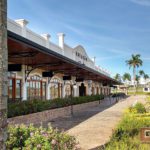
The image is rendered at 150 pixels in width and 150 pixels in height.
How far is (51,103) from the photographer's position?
19.0 meters

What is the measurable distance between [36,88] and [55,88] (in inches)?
186

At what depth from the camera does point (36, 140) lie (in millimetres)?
4828

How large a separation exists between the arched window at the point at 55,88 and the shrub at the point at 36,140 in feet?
66.5

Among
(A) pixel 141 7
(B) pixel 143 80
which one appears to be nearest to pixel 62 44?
(A) pixel 141 7

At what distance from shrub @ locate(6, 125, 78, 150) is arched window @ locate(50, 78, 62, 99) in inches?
798

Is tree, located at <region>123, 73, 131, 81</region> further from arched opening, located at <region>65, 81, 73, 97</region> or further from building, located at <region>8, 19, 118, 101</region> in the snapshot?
arched opening, located at <region>65, 81, 73, 97</region>

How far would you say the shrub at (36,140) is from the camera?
4760 mm

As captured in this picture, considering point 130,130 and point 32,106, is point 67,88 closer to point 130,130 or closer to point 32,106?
point 32,106

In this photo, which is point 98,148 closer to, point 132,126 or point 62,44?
point 132,126

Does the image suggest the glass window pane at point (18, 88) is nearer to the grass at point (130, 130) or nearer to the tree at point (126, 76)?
the grass at point (130, 130)

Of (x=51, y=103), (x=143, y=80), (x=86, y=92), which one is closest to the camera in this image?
(x=51, y=103)

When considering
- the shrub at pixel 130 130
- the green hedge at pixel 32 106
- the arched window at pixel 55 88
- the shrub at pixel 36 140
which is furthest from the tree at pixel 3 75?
the arched window at pixel 55 88

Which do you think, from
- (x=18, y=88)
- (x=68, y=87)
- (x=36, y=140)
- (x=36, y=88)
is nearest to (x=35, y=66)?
(x=18, y=88)

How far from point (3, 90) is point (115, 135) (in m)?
5.93
